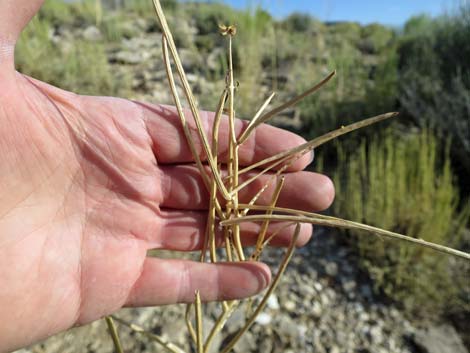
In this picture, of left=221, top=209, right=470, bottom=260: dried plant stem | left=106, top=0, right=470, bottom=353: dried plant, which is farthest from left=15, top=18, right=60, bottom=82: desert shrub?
left=221, top=209, right=470, bottom=260: dried plant stem

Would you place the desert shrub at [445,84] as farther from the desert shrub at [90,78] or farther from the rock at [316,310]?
the desert shrub at [90,78]

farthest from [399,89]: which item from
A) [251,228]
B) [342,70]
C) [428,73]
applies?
[251,228]

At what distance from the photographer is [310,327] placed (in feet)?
5.32

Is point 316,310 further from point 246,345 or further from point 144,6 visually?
point 144,6

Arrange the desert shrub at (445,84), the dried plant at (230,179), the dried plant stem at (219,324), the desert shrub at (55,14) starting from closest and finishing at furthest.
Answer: the dried plant at (230,179) < the dried plant stem at (219,324) < the desert shrub at (445,84) < the desert shrub at (55,14)

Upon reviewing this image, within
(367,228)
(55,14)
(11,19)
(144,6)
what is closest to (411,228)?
(367,228)

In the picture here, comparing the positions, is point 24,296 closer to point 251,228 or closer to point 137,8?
point 251,228

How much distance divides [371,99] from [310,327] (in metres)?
2.02

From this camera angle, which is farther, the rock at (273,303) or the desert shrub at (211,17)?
the desert shrub at (211,17)

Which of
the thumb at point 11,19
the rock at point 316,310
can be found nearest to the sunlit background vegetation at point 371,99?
the rock at point 316,310

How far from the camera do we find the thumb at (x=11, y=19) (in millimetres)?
772

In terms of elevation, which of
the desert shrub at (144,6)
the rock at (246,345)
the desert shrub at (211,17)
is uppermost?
the desert shrub at (144,6)

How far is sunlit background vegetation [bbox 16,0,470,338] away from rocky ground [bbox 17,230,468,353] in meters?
0.11

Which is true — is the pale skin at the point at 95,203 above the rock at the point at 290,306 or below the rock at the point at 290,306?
above
